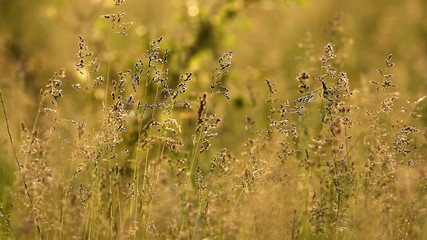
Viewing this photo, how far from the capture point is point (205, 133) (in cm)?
296

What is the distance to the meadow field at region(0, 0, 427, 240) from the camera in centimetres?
305

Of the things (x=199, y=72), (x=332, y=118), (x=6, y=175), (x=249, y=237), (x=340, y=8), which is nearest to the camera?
(x=332, y=118)

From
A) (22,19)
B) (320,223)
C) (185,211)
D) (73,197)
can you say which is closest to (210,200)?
(185,211)

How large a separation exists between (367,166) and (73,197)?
3.81 feet

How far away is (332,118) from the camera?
9.97 ft

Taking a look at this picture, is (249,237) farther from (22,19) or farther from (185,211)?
(22,19)

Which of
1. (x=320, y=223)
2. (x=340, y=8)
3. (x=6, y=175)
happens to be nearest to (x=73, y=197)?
(x=6, y=175)

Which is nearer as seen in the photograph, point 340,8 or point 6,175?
point 6,175

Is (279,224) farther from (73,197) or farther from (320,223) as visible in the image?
(73,197)

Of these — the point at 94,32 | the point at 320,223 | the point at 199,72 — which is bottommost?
the point at 320,223

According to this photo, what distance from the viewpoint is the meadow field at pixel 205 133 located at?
3.05 m

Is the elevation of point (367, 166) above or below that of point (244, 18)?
below

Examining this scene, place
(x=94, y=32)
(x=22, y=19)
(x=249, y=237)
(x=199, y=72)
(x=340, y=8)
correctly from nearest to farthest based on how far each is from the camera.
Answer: (x=249, y=237)
(x=199, y=72)
(x=94, y=32)
(x=22, y=19)
(x=340, y=8)

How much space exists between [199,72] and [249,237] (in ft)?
6.13
